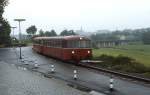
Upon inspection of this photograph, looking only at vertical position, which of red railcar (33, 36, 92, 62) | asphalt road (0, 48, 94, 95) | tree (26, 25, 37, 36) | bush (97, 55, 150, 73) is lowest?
asphalt road (0, 48, 94, 95)

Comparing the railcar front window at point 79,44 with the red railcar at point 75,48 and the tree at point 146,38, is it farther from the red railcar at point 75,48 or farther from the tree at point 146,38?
the tree at point 146,38

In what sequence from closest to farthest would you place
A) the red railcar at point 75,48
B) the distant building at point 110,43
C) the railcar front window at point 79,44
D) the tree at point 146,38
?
the red railcar at point 75,48
the railcar front window at point 79,44
the distant building at point 110,43
the tree at point 146,38

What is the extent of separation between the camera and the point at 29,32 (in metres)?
118

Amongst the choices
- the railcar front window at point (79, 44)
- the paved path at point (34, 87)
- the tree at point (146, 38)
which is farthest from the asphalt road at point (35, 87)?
the tree at point (146, 38)

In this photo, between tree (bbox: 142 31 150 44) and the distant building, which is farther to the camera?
tree (bbox: 142 31 150 44)

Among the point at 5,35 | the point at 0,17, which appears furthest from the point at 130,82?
the point at 5,35

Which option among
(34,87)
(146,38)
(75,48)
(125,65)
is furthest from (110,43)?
(34,87)

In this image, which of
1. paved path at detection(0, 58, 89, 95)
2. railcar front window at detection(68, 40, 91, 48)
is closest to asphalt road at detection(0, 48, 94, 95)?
paved path at detection(0, 58, 89, 95)

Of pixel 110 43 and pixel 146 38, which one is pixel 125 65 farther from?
pixel 146 38

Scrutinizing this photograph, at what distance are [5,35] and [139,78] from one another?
74.2 m

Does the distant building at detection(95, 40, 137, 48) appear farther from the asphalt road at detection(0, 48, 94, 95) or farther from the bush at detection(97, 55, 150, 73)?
the asphalt road at detection(0, 48, 94, 95)

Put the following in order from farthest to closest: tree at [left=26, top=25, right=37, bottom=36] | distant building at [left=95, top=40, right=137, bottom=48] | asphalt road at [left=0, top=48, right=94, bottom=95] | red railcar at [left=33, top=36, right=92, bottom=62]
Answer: tree at [left=26, top=25, right=37, bottom=36] → distant building at [left=95, top=40, right=137, bottom=48] → red railcar at [left=33, top=36, right=92, bottom=62] → asphalt road at [left=0, top=48, right=94, bottom=95]

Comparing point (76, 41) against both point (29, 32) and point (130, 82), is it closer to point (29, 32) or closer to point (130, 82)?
point (130, 82)

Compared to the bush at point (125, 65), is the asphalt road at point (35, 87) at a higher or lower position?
lower
